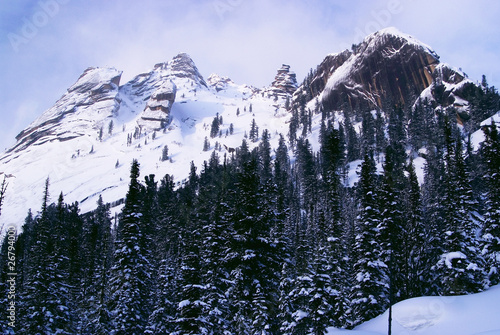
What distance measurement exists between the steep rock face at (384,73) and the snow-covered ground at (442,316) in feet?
428

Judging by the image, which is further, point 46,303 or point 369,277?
point 369,277

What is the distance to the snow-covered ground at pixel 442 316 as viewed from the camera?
968 inches

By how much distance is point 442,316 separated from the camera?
88.5ft

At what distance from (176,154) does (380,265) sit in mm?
163147

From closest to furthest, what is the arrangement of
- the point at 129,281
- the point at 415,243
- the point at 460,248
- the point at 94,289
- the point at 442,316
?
the point at 442,316
the point at 129,281
the point at 460,248
the point at 415,243
the point at 94,289

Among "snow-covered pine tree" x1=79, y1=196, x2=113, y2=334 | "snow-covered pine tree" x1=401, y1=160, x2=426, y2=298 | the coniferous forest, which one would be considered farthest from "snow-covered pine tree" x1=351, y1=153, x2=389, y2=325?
"snow-covered pine tree" x1=79, y1=196, x2=113, y2=334

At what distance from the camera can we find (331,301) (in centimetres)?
2978

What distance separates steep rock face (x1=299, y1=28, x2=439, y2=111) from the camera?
156 metres

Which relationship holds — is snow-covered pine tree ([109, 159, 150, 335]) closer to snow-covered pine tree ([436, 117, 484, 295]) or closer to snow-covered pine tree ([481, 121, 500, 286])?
snow-covered pine tree ([436, 117, 484, 295])

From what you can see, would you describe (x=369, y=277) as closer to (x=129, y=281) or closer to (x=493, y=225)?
(x=493, y=225)

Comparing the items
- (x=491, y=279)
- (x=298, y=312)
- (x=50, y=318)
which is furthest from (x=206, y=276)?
(x=491, y=279)

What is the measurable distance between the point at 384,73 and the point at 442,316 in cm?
15581

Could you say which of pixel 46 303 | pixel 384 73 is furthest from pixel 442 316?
pixel 384 73

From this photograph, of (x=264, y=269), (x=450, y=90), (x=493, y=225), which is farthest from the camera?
(x=450, y=90)
